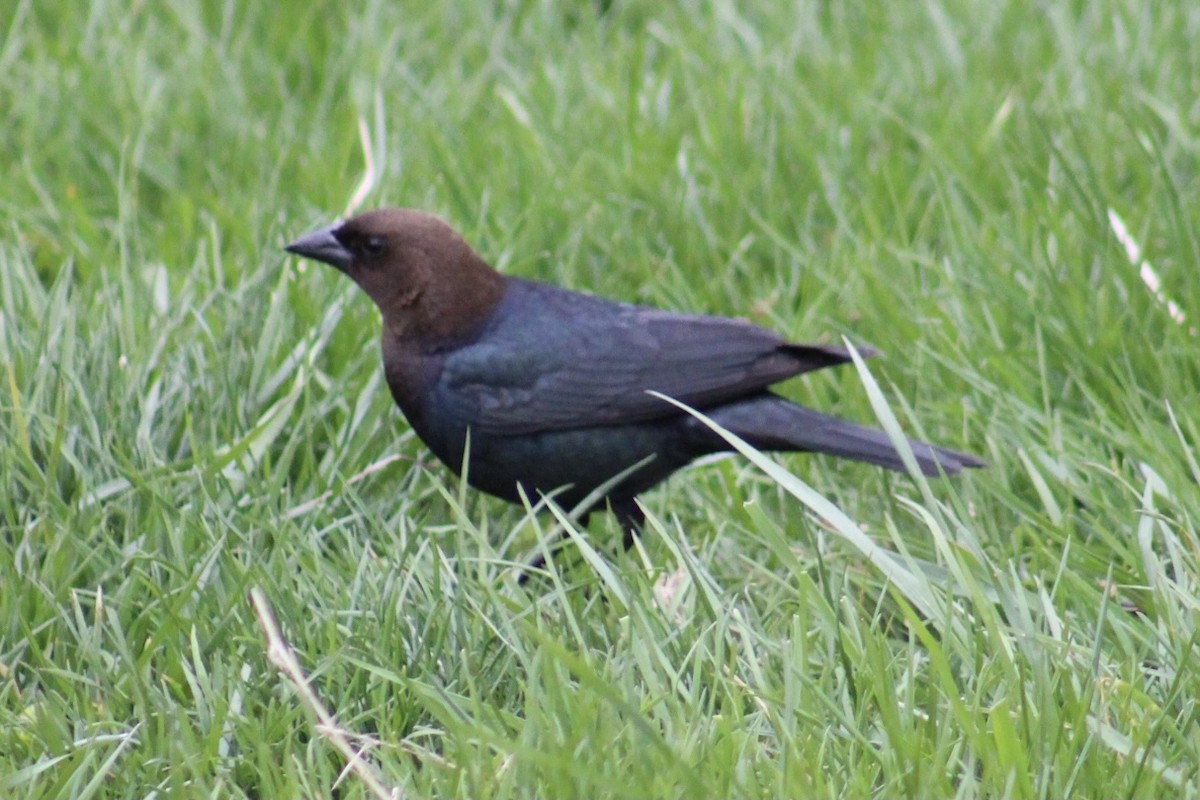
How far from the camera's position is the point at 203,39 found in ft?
17.7

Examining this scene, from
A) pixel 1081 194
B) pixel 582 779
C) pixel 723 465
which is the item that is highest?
pixel 1081 194

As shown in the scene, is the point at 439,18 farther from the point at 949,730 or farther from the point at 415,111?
the point at 949,730

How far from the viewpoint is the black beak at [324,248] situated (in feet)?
12.5

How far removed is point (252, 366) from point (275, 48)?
2086 mm

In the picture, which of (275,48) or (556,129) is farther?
(275,48)

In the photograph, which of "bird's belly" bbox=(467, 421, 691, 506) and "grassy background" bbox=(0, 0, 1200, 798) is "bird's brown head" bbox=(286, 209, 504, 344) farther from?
"bird's belly" bbox=(467, 421, 691, 506)

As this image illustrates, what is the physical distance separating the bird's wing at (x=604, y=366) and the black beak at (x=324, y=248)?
1.22ft

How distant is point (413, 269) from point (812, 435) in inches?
37.2

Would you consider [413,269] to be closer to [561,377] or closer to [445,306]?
[445,306]

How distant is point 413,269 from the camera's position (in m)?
3.78

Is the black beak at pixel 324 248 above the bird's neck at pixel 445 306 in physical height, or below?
above

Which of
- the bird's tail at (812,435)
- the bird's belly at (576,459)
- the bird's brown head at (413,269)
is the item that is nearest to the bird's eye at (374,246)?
the bird's brown head at (413,269)

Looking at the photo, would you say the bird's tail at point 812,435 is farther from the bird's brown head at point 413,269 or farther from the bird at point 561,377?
the bird's brown head at point 413,269

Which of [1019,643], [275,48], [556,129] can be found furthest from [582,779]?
[275,48]
